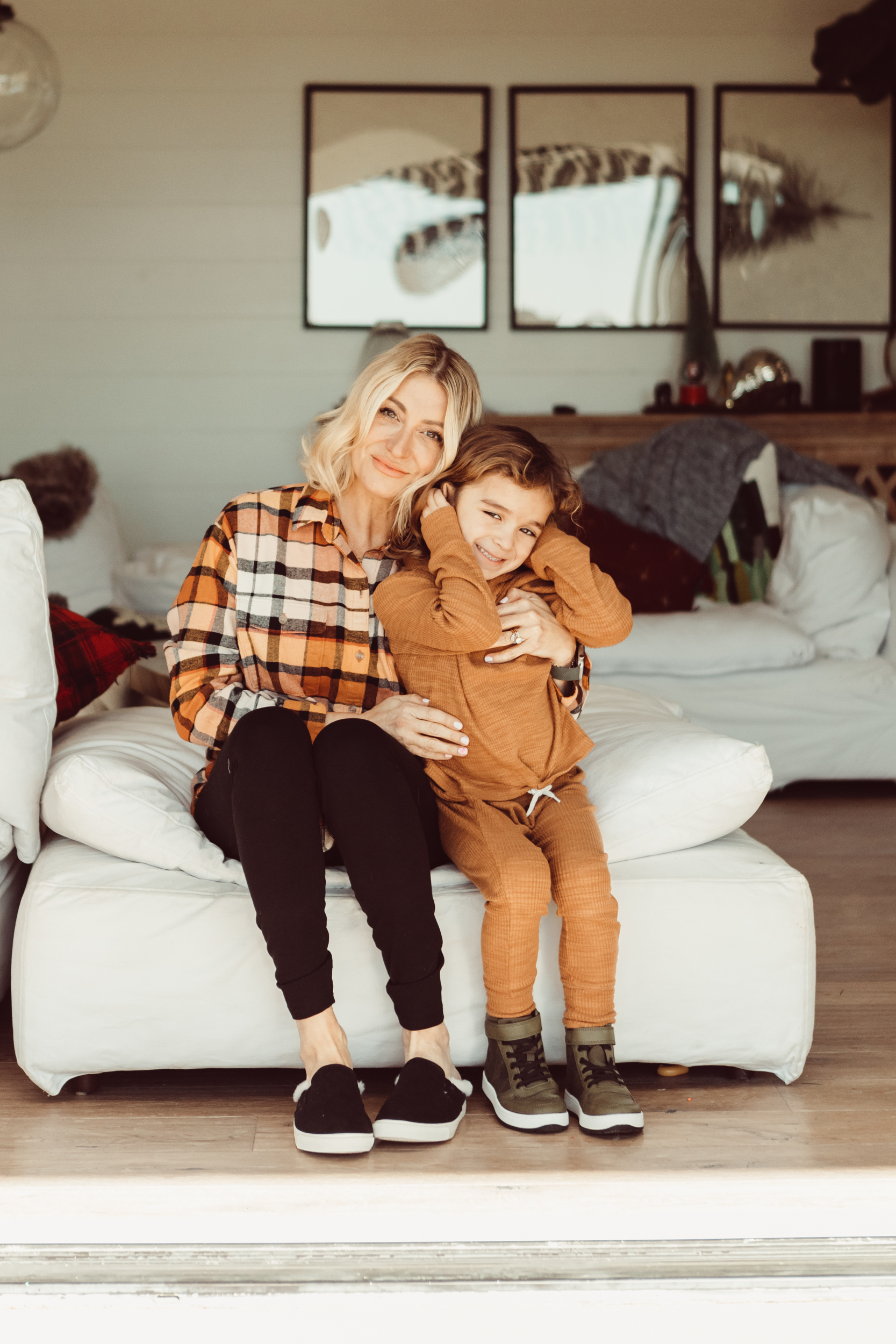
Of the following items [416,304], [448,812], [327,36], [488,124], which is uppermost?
[327,36]

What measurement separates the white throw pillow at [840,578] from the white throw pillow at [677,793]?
184 centimetres

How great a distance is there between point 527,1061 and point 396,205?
3846mm

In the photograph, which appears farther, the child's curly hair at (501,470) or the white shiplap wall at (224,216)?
the white shiplap wall at (224,216)

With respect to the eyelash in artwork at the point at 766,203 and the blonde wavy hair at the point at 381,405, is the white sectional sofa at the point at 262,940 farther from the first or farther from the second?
the eyelash in artwork at the point at 766,203

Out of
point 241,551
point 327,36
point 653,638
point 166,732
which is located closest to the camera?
point 241,551

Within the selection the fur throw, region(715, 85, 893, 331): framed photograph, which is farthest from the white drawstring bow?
region(715, 85, 893, 331): framed photograph

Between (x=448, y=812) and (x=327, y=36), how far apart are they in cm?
387

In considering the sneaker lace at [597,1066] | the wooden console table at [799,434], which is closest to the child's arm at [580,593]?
the sneaker lace at [597,1066]

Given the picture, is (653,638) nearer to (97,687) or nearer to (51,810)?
(97,687)

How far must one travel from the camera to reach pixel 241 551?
1.78 metres

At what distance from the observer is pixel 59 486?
13.0ft

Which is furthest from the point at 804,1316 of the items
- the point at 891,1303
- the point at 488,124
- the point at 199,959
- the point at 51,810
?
the point at 488,124

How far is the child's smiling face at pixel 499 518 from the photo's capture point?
1785 mm

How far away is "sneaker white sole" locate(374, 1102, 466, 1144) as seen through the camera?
4.91 feet
